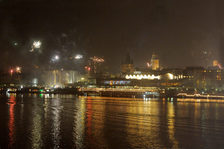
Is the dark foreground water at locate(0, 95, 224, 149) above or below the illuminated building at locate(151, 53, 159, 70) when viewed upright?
below

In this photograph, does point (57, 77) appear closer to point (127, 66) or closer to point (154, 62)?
point (127, 66)

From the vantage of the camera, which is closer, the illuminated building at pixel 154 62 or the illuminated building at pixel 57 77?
the illuminated building at pixel 57 77

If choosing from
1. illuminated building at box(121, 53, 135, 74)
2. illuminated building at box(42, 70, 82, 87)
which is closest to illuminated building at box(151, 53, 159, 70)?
illuminated building at box(121, 53, 135, 74)

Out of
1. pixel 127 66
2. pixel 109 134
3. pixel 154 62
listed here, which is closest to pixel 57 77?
pixel 127 66

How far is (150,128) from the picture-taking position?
51.1 feet

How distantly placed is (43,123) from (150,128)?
6323mm

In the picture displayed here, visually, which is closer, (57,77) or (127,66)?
(57,77)

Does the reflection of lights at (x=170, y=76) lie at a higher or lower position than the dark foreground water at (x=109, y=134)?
higher

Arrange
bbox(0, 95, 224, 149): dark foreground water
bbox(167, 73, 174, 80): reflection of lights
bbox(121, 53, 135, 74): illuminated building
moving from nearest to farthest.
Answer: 1. bbox(0, 95, 224, 149): dark foreground water
2. bbox(167, 73, 174, 80): reflection of lights
3. bbox(121, 53, 135, 74): illuminated building

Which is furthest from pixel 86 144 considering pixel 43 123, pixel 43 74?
pixel 43 74

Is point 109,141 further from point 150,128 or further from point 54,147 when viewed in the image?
point 150,128

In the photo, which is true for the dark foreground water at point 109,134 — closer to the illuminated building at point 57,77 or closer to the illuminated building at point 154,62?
the illuminated building at point 57,77

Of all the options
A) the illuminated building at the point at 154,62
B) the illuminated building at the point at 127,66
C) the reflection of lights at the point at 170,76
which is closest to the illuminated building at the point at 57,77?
the illuminated building at the point at 127,66

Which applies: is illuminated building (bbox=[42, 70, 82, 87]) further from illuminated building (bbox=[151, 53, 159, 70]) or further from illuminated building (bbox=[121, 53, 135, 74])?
illuminated building (bbox=[151, 53, 159, 70])
